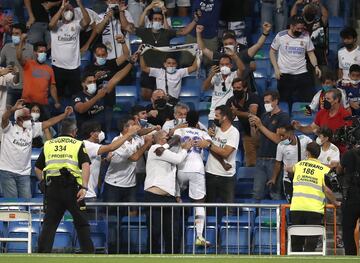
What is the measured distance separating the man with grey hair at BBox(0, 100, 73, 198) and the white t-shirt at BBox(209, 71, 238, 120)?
2.91 m

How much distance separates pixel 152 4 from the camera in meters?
23.8

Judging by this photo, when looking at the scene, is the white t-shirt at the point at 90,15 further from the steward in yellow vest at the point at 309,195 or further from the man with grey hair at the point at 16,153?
the steward in yellow vest at the point at 309,195

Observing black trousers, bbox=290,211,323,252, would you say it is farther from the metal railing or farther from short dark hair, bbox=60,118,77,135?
short dark hair, bbox=60,118,77,135

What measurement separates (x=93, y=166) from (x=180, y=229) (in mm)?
1630

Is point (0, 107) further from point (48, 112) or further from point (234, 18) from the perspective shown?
point (234, 18)

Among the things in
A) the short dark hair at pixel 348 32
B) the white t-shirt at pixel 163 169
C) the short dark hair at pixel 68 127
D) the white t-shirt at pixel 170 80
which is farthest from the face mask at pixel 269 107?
the short dark hair at pixel 68 127

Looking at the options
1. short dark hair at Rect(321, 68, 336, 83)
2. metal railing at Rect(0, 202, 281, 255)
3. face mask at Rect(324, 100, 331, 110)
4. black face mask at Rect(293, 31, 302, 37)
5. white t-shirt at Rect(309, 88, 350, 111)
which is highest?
black face mask at Rect(293, 31, 302, 37)

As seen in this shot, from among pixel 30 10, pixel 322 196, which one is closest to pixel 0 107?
pixel 30 10

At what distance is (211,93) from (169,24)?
1.72 meters

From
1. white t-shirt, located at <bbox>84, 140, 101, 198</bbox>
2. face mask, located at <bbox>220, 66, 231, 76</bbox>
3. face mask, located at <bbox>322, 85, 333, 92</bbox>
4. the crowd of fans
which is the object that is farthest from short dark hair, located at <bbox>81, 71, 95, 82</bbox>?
face mask, located at <bbox>322, 85, 333, 92</bbox>

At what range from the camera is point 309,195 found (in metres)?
18.8

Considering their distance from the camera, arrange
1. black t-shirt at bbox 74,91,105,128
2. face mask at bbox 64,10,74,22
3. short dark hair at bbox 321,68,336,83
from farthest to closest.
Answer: face mask at bbox 64,10,74,22 < short dark hair at bbox 321,68,336,83 < black t-shirt at bbox 74,91,105,128

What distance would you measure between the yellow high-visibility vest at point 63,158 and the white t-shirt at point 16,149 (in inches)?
114

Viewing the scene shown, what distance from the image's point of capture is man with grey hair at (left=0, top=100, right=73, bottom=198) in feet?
69.4
